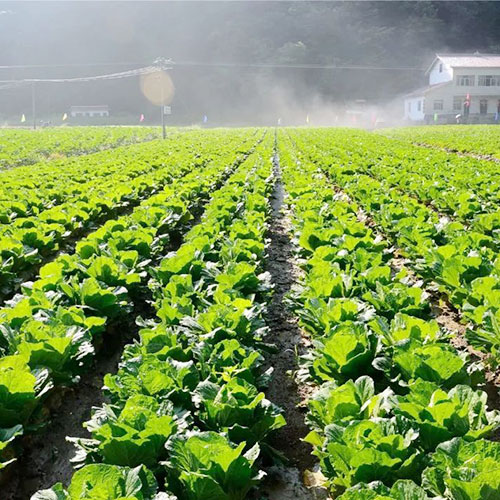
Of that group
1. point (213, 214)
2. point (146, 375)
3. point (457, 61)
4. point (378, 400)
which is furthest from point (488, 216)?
point (457, 61)

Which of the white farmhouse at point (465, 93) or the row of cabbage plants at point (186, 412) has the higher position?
the white farmhouse at point (465, 93)

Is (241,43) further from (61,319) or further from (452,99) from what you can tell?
(61,319)

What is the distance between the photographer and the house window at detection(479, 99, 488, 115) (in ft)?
178

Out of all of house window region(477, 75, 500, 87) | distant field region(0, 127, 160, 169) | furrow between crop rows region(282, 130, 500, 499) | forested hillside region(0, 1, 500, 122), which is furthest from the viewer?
forested hillside region(0, 1, 500, 122)

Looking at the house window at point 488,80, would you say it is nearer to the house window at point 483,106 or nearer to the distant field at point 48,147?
the house window at point 483,106

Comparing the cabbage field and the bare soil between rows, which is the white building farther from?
the bare soil between rows

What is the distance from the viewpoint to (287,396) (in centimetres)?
381

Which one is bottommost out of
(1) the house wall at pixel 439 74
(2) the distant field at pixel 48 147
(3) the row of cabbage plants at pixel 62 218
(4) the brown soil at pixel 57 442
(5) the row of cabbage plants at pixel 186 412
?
(4) the brown soil at pixel 57 442

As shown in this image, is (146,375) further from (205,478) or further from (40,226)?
(40,226)

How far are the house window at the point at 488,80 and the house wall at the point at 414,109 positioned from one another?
548cm

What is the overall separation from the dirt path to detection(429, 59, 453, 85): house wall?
5390 centimetres

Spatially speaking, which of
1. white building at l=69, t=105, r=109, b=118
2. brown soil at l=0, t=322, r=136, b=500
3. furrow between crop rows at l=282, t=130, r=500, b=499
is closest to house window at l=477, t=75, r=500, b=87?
white building at l=69, t=105, r=109, b=118

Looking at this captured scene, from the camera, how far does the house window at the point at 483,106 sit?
54.4 meters

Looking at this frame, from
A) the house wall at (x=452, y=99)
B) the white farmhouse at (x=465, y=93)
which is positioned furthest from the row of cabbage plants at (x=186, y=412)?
the house wall at (x=452, y=99)
